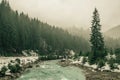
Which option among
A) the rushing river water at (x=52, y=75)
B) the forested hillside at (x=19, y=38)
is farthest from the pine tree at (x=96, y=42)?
the forested hillside at (x=19, y=38)

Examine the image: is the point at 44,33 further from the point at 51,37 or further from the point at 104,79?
the point at 104,79

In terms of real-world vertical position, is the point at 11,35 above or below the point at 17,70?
above

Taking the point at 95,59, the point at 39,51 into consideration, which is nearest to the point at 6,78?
the point at 95,59

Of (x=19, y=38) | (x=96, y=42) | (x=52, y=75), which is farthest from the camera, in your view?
(x=19, y=38)

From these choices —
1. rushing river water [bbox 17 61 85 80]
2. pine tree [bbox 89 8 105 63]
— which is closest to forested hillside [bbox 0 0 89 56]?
pine tree [bbox 89 8 105 63]

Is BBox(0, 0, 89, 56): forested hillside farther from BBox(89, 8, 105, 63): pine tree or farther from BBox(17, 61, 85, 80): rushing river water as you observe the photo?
BBox(17, 61, 85, 80): rushing river water

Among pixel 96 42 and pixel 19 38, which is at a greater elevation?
pixel 19 38

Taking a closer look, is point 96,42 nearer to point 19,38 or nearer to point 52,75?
point 52,75

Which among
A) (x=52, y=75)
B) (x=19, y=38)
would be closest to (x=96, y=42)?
(x=52, y=75)

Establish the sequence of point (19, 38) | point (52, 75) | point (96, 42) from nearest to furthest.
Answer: point (52, 75) → point (96, 42) → point (19, 38)
